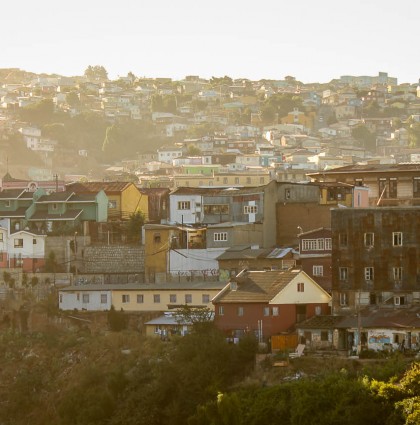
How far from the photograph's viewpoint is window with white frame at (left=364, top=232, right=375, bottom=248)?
5509cm

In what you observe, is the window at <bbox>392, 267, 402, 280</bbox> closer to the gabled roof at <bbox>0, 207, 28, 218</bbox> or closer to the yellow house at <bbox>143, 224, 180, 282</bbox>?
the yellow house at <bbox>143, 224, 180, 282</bbox>

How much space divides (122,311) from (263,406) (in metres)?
13.2

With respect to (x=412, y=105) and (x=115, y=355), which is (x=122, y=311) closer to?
(x=115, y=355)

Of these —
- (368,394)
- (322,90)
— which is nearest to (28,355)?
(368,394)

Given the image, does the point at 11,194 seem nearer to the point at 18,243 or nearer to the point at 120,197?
the point at 18,243

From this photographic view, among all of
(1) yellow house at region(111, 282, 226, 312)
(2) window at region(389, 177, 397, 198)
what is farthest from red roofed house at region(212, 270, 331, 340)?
(2) window at region(389, 177, 397, 198)

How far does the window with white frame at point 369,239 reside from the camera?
2169 inches

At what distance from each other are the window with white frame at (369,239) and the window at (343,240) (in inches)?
28.5

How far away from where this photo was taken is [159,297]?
60250 millimetres

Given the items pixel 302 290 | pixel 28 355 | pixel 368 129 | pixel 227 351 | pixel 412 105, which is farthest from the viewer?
pixel 412 105

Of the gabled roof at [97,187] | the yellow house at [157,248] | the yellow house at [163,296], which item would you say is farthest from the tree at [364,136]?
the yellow house at [163,296]

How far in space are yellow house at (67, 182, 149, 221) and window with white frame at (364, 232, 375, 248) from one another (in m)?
18.1

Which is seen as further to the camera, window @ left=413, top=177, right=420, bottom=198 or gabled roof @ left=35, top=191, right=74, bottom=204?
gabled roof @ left=35, top=191, right=74, bottom=204

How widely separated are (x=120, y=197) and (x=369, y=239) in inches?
783
